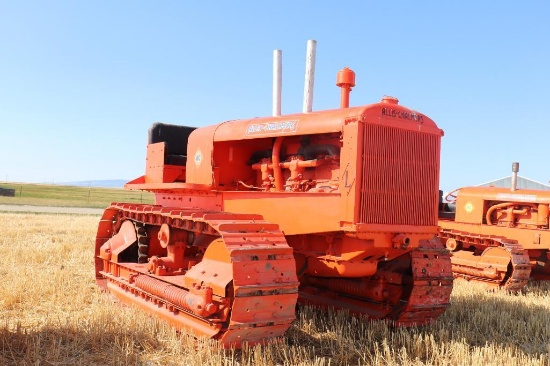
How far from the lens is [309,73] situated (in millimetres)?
6973

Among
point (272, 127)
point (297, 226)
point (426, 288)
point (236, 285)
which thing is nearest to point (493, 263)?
point (426, 288)

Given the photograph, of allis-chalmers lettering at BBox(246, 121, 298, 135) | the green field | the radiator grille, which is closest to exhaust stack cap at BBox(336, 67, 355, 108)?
allis-chalmers lettering at BBox(246, 121, 298, 135)

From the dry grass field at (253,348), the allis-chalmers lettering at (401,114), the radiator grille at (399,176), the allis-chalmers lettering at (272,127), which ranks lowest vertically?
the dry grass field at (253,348)

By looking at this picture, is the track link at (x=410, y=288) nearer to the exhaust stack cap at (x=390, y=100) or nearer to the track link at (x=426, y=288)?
the track link at (x=426, y=288)

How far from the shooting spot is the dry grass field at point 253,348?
16.5 ft

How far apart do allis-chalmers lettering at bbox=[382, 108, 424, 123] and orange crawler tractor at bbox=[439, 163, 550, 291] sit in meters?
5.32

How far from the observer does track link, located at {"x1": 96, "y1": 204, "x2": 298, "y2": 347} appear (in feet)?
16.0

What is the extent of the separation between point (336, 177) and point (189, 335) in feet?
7.28

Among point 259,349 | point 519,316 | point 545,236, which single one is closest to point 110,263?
point 259,349

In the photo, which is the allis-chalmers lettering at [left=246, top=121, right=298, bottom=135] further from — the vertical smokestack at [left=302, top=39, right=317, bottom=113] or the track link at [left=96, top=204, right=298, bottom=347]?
the track link at [left=96, top=204, right=298, bottom=347]

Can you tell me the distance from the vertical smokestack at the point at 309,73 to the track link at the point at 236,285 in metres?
1.82

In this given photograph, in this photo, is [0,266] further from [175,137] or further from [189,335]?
[189,335]

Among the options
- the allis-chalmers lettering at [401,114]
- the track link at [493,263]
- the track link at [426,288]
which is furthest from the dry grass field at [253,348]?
the allis-chalmers lettering at [401,114]

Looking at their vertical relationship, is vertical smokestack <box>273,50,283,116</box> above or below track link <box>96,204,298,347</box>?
above
